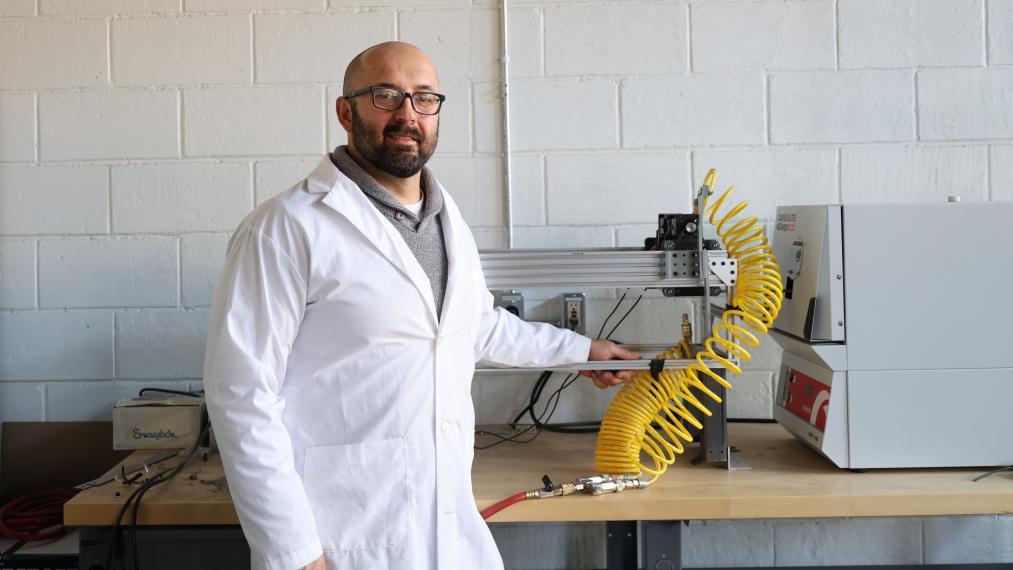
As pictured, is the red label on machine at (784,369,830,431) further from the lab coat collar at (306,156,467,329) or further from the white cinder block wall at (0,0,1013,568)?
the lab coat collar at (306,156,467,329)

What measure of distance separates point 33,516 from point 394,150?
145 cm

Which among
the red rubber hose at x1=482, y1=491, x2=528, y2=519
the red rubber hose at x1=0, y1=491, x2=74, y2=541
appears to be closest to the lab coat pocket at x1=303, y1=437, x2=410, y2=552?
the red rubber hose at x1=482, y1=491, x2=528, y2=519

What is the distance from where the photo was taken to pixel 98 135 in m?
2.46

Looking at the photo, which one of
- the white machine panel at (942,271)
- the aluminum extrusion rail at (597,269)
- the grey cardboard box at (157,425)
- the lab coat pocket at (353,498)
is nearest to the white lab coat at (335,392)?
the lab coat pocket at (353,498)

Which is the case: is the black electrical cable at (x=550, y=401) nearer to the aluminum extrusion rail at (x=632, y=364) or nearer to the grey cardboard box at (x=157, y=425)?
the aluminum extrusion rail at (x=632, y=364)


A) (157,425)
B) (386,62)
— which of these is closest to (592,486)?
(386,62)

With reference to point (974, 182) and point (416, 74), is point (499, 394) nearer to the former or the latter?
point (416, 74)

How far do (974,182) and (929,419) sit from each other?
0.88m

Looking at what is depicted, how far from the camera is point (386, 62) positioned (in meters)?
1.62

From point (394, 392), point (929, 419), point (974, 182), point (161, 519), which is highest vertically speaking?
point (974, 182)

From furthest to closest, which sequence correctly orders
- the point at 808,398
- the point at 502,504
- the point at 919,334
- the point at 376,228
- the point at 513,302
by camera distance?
the point at 513,302 < the point at 808,398 < the point at 919,334 < the point at 502,504 < the point at 376,228

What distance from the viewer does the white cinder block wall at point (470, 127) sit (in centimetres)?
243

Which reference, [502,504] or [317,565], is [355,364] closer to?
[317,565]

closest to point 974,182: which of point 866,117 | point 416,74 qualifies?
point 866,117
